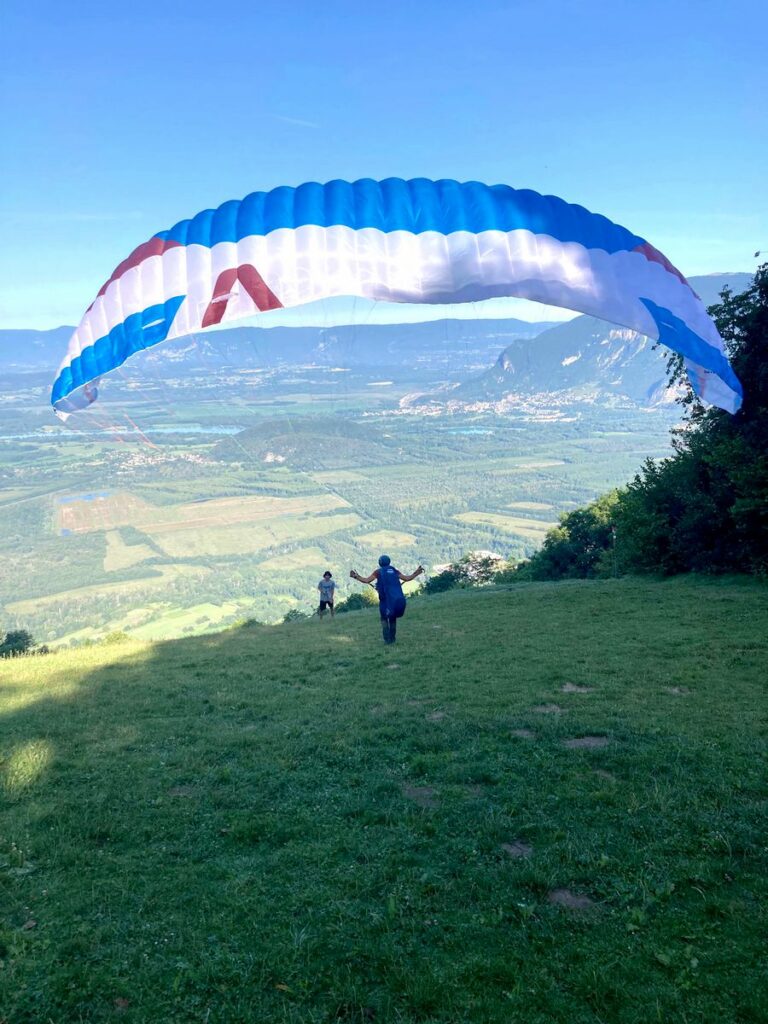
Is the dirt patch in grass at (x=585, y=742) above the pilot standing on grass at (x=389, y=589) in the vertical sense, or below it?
below

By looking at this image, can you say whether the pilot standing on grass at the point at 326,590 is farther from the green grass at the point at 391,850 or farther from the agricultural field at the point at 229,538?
the agricultural field at the point at 229,538

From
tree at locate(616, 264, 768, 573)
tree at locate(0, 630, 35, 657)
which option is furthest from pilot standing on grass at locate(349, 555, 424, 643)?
tree at locate(0, 630, 35, 657)

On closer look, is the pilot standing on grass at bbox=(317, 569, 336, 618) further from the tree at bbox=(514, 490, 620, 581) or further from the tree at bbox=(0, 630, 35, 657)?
the tree at bbox=(514, 490, 620, 581)

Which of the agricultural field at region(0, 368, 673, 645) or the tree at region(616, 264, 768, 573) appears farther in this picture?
the agricultural field at region(0, 368, 673, 645)

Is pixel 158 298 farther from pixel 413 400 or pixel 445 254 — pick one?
pixel 413 400

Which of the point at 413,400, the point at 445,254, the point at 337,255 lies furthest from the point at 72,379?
the point at 413,400

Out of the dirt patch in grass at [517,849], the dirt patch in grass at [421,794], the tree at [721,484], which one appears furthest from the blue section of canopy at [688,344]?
the tree at [721,484]

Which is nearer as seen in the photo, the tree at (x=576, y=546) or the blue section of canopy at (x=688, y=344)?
the blue section of canopy at (x=688, y=344)

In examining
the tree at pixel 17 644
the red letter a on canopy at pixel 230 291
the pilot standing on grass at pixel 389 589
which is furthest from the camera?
the tree at pixel 17 644
